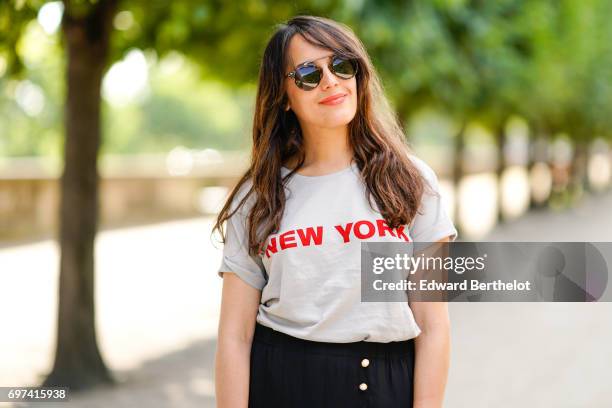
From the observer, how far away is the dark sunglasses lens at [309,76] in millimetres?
2242

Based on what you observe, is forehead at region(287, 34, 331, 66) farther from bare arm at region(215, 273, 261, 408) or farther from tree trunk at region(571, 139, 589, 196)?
tree trunk at region(571, 139, 589, 196)

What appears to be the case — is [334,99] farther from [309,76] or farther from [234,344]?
[234,344]

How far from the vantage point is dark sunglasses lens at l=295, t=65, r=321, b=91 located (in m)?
2.24

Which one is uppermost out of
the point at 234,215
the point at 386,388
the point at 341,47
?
the point at 341,47

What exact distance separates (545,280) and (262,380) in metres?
2.20

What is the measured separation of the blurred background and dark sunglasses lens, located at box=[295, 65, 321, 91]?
1.83 ft

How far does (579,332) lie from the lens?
29.2ft

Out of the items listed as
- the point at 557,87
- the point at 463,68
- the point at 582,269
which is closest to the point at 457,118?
the point at 557,87

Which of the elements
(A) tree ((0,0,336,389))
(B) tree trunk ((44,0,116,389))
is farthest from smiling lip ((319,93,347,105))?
(B) tree trunk ((44,0,116,389))

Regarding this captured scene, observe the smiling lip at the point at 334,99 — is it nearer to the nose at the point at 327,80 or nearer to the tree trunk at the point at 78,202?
the nose at the point at 327,80

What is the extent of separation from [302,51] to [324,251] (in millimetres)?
562

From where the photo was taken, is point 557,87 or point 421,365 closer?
point 421,365

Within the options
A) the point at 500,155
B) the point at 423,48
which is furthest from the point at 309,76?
the point at 500,155

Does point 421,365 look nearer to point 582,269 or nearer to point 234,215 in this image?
point 234,215
